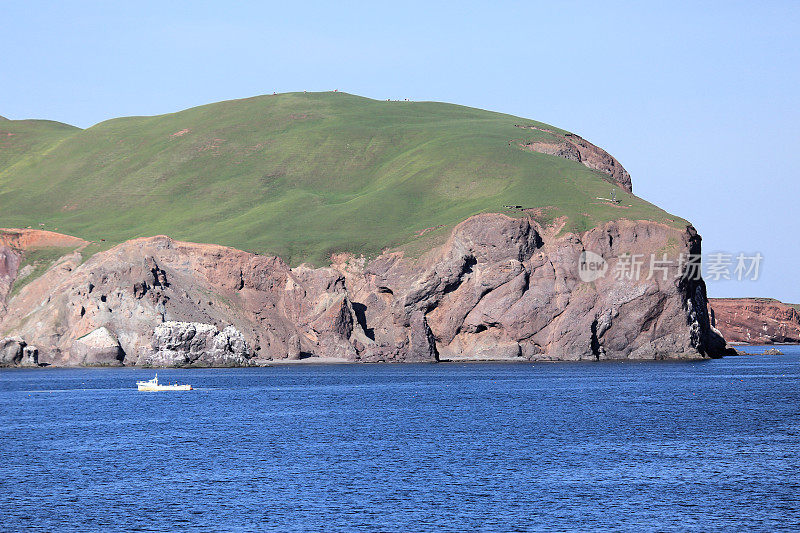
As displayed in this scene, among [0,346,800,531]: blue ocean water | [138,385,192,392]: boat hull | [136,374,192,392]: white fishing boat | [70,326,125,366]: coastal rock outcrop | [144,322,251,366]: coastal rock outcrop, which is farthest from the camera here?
[70,326,125,366]: coastal rock outcrop

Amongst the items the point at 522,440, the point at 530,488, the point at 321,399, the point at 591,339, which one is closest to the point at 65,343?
the point at 321,399

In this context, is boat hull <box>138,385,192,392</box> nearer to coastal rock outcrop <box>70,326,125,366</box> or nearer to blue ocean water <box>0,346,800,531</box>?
blue ocean water <box>0,346,800,531</box>

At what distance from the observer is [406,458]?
7431cm

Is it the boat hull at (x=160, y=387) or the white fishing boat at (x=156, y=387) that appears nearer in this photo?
the boat hull at (x=160, y=387)

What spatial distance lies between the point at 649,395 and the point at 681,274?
76586mm

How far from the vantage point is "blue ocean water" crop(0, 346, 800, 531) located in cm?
5472


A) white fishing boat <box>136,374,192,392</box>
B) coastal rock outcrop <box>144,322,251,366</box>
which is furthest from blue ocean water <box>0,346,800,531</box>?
coastal rock outcrop <box>144,322,251,366</box>

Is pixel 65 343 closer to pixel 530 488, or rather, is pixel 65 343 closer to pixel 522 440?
pixel 522 440

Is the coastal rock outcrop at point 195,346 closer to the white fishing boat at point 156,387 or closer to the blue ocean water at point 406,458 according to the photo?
the white fishing boat at point 156,387

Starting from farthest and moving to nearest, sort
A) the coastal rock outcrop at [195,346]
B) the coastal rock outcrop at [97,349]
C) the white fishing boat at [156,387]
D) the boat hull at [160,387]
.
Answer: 1. the coastal rock outcrop at [97,349]
2. the coastal rock outcrop at [195,346]
3. the white fishing boat at [156,387]
4. the boat hull at [160,387]

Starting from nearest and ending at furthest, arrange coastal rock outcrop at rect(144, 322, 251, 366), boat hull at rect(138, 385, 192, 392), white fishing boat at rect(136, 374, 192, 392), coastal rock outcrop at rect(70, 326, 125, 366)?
boat hull at rect(138, 385, 192, 392) → white fishing boat at rect(136, 374, 192, 392) → coastal rock outcrop at rect(144, 322, 251, 366) → coastal rock outcrop at rect(70, 326, 125, 366)

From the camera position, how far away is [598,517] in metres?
53.7

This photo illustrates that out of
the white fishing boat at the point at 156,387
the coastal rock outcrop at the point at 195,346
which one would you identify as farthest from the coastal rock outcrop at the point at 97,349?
the white fishing boat at the point at 156,387

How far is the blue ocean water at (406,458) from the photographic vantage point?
180 feet
